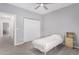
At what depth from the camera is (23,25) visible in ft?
5.45

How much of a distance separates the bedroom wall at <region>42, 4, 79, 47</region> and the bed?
10 cm

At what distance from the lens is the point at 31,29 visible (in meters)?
1.71

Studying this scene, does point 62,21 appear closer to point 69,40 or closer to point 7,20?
point 69,40

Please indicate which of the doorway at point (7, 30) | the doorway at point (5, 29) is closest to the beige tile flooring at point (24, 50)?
the doorway at point (7, 30)

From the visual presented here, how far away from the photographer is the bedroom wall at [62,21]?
162cm

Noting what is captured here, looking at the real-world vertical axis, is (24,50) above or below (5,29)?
below

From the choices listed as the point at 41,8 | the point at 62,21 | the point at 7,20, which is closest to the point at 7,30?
the point at 7,20

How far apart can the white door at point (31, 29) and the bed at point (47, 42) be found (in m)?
0.11

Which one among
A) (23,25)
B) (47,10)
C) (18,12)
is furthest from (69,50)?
(18,12)

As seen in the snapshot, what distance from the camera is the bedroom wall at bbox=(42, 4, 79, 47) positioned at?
5.31 feet

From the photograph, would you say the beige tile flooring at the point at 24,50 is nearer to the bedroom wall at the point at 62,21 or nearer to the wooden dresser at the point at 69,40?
the wooden dresser at the point at 69,40

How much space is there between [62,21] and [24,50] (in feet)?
3.04

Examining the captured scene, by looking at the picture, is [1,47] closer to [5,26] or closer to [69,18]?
[5,26]

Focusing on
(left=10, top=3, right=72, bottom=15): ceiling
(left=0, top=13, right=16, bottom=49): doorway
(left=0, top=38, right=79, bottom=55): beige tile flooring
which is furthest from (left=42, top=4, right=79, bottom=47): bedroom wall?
(left=0, top=13, right=16, bottom=49): doorway
